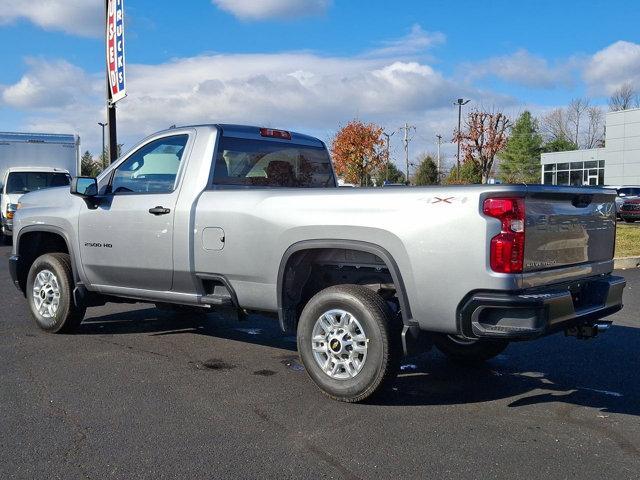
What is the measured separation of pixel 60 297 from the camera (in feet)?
22.9

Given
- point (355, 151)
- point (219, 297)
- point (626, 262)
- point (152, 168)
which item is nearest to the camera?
point (219, 297)

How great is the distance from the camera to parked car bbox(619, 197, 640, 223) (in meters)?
28.7

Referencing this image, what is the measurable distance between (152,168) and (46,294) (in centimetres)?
189

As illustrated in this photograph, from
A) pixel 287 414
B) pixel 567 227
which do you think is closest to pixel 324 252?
pixel 287 414

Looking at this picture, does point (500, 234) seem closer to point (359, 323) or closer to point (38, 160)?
point (359, 323)

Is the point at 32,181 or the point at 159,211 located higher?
Result: the point at 32,181

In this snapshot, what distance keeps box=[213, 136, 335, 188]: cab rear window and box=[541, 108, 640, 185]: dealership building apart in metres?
45.2

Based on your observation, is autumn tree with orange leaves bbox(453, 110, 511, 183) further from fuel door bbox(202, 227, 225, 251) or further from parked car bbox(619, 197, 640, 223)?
fuel door bbox(202, 227, 225, 251)

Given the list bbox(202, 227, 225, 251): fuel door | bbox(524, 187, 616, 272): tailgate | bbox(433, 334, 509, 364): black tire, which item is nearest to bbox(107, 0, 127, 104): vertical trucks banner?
bbox(202, 227, 225, 251): fuel door

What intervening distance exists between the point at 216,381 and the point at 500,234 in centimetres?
256

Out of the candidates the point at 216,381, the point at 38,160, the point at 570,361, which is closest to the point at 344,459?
the point at 216,381

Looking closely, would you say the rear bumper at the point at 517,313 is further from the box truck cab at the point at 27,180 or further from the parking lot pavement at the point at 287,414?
the box truck cab at the point at 27,180

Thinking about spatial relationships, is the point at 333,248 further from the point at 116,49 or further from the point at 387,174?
the point at 387,174

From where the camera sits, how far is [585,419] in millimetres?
4699
